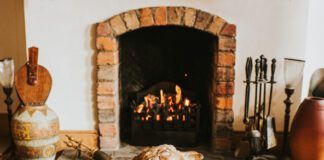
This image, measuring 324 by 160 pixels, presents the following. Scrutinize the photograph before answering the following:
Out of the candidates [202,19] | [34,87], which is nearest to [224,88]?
[202,19]

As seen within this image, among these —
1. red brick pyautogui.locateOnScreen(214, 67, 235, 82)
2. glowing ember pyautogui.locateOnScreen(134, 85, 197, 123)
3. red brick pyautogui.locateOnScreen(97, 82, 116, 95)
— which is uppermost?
red brick pyautogui.locateOnScreen(214, 67, 235, 82)

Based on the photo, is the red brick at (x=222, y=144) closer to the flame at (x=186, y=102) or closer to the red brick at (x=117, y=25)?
the flame at (x=186, y=102)

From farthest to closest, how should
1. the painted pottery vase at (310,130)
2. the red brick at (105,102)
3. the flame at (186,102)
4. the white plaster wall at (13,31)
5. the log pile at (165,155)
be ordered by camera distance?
the white plaster wall at (13,31) < the flame at (186,102) < the red brick at (105,102) < the painted pottery vase at (310,130) < the log pile at (165,155)

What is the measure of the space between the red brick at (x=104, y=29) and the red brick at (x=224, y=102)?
3.11 feet

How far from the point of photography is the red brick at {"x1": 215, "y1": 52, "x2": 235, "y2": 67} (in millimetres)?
3102

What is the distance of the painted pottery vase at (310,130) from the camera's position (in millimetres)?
2836

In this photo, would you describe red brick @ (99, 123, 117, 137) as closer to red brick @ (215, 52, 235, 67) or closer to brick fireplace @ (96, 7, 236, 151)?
brick fireplace @ (96, 7, 236, 151)

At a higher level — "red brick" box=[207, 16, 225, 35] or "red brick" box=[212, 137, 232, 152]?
"red brick" box=[207, 16, 225, 35]

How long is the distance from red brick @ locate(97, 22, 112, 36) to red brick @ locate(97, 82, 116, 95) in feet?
1.24

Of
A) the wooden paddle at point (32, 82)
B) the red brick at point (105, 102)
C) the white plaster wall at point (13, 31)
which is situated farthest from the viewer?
the white plaster wall at point (13, 31)

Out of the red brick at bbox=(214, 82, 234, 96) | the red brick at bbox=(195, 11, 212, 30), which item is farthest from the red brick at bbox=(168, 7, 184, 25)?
the red brick at bbox=(214, 82, 234, 96)

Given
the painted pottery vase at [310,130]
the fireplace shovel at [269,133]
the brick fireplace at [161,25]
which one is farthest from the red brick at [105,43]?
the painted pottery vase at [310,130]

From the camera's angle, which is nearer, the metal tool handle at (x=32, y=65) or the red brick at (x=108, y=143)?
the metal tool handle at (x=32, y=65)

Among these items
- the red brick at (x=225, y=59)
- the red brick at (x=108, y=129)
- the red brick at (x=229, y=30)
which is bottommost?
the red brick at (x=108, y=129)
